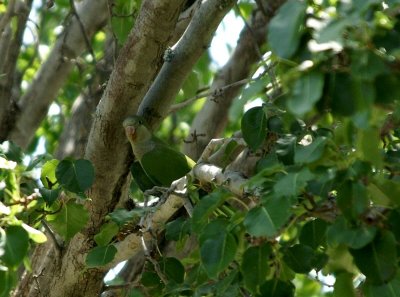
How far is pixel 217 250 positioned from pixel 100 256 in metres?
0.73

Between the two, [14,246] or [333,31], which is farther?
[14,246]

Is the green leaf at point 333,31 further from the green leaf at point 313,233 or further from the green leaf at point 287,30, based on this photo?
the green leaf at point 313,233

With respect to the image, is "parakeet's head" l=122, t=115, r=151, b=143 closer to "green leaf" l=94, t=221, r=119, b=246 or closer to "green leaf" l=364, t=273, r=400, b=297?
"green leaf" l=94, t=221, r=119, b=246

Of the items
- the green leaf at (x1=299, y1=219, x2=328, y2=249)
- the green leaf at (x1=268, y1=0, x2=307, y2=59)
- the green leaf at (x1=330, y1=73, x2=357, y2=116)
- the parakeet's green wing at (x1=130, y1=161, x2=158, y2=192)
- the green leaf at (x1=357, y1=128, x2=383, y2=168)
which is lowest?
the parakeet's green wing at (x1=130, y1=161, x2=158, y2=192)

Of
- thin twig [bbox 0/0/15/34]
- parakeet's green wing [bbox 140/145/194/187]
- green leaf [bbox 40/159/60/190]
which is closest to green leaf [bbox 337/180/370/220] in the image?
green leaf [bbox 40/159/60/190]

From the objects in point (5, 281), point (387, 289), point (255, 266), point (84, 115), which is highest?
point (5, 281)

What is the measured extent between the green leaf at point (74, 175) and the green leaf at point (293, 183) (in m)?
1.01

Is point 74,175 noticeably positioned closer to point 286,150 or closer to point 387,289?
point 286,150

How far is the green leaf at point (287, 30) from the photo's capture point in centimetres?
178

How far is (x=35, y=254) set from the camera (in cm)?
435

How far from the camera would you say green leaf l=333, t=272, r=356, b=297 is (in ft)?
7.87

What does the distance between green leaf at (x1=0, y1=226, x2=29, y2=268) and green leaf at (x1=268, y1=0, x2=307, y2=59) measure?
0.98 metres

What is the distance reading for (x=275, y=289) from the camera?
90.1 inches

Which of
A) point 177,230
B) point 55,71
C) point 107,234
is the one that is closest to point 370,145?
point 177,230
